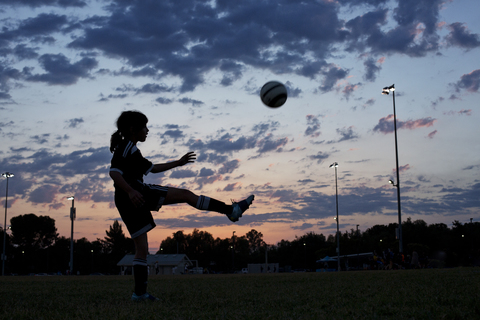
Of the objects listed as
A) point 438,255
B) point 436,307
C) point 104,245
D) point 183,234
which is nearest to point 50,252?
point 104,245

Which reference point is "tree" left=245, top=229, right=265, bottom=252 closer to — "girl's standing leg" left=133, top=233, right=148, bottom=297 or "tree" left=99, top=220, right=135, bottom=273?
"tree" left=99, top=220, right=135, bottom=273

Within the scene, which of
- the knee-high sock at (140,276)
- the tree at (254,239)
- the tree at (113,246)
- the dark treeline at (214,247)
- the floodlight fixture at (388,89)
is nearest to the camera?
the knee-high sock at (140,276)

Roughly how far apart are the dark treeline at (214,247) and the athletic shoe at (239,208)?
70.9 metres

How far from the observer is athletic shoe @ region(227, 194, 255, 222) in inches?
221

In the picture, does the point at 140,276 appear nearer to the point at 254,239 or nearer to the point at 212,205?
the point at 212,205

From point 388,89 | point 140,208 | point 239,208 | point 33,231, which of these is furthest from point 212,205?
point 33,231

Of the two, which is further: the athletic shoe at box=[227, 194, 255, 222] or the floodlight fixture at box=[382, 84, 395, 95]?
the floodlight fixture at box=[382, 84, 395, 95]

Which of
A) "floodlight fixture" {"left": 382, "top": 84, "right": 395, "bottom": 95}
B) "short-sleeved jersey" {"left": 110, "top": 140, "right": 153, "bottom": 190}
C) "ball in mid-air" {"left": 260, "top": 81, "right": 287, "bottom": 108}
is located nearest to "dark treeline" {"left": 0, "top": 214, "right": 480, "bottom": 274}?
"floodlight fixture" {"left": 382, "top": 84, "right": 395, "bottom": 95}

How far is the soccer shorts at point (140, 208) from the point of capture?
5391 millimetres

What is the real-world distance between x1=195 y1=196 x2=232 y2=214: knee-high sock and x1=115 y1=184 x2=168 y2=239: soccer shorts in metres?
0.49

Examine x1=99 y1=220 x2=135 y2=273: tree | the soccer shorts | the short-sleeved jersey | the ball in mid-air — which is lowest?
x1=99 y1=220 x2=135 y2=273: tree

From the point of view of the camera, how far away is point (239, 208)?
5699mm

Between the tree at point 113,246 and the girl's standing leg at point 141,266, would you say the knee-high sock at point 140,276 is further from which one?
the tree at point 113,246

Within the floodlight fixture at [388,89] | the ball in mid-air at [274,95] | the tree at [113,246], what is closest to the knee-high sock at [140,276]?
the ball in mid-air at [274,95]
